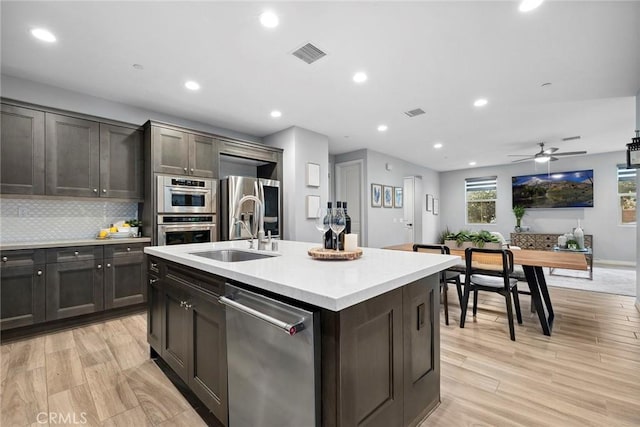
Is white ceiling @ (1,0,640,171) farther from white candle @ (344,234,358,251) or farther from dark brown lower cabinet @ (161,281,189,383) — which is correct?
dark brown lower cabinet @ (161,281,189,383)

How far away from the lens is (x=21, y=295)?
2623 mm

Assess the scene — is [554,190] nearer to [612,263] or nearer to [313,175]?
[612,263]

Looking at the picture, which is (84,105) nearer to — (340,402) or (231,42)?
(231,42)

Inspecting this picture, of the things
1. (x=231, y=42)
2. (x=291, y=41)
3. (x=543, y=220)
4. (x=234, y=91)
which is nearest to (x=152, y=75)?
(x=234, y=91)

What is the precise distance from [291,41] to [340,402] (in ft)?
8.52

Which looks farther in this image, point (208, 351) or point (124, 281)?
point (124, 281)

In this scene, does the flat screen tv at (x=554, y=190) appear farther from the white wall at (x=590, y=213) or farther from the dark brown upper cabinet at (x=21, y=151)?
the dark brown upper cabinet at (x=21, y=151)

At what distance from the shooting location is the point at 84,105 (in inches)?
131

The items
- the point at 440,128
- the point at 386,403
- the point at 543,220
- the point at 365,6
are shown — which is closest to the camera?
the point at 386,403

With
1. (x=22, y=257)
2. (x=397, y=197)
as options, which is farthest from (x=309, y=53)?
(x=397, y=197)

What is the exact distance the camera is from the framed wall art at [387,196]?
6.75m

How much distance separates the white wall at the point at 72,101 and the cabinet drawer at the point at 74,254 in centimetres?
161
